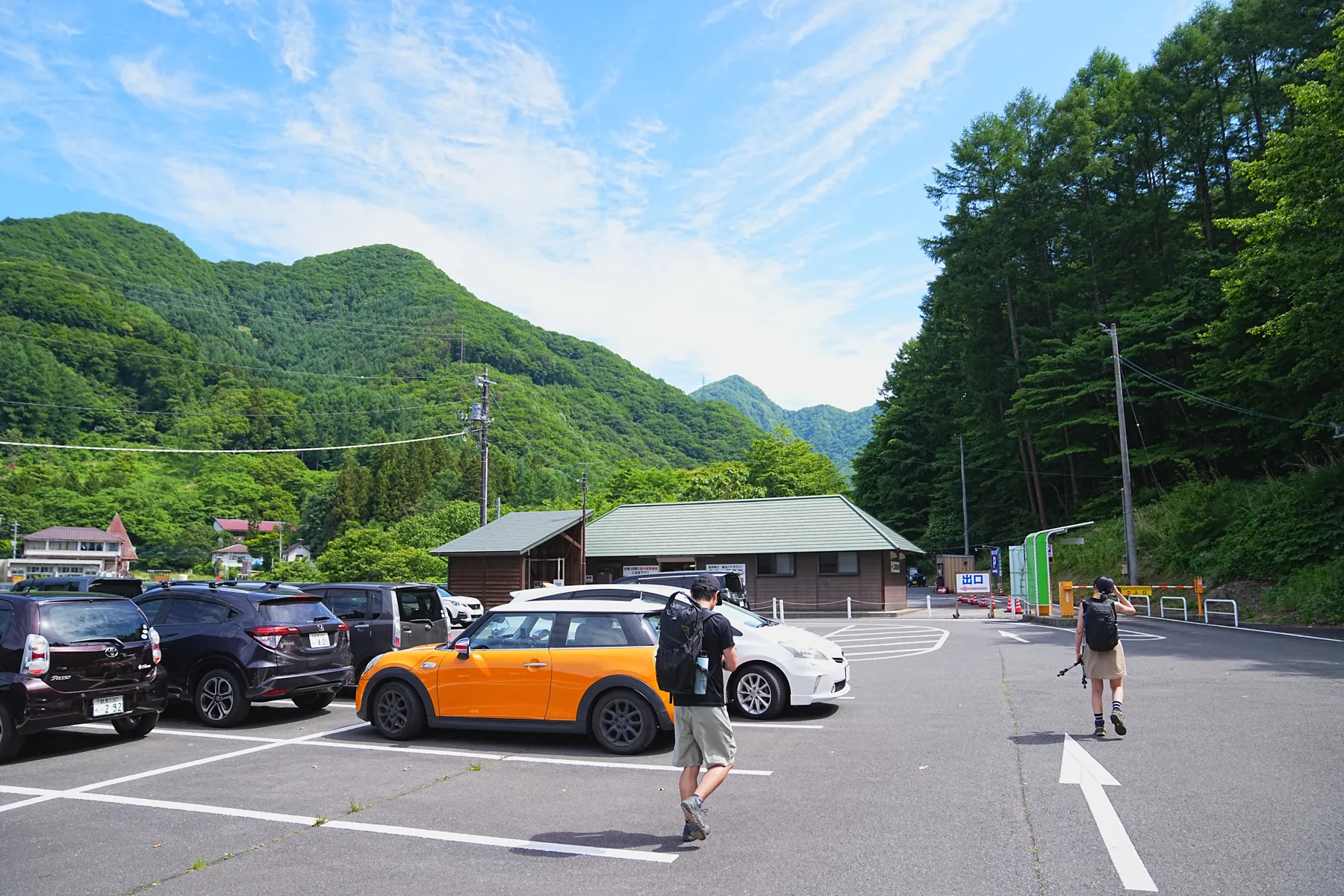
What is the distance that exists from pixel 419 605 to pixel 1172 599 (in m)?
25.4

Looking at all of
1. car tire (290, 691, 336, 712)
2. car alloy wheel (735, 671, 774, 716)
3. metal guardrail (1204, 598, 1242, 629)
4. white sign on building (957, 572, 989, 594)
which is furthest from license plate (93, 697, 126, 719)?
white sign on building (957, 572, 989, 594)

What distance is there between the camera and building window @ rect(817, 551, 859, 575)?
35.5 m

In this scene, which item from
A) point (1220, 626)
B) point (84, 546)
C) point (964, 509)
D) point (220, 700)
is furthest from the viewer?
point (84, 546)

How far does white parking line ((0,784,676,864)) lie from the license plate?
1350mm

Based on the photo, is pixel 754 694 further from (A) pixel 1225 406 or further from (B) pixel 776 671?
(A) pixel 1225 406

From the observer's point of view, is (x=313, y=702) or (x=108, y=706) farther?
(x=313, y=702)

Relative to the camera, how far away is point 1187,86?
40688 millimetres

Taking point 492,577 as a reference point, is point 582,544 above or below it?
above

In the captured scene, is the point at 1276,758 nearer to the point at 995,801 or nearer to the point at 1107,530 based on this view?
the point at 995,801

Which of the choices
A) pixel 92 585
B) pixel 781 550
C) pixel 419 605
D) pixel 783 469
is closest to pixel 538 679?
pixel 419 605

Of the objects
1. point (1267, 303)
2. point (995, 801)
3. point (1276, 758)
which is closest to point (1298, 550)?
point (1267, 303)

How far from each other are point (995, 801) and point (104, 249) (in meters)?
166

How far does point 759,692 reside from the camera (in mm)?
10469

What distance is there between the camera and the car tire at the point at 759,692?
10.4 metres
